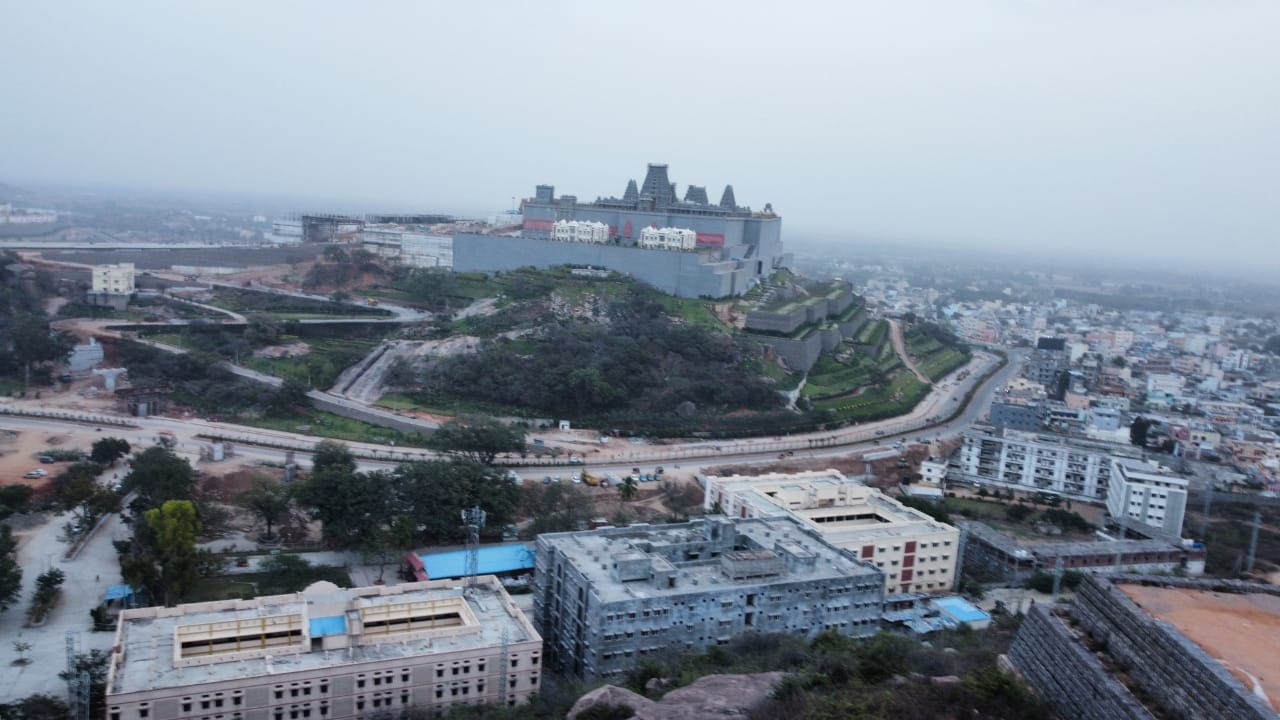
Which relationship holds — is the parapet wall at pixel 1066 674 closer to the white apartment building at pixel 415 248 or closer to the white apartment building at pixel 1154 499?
the white apartment building at pixel 1154 499

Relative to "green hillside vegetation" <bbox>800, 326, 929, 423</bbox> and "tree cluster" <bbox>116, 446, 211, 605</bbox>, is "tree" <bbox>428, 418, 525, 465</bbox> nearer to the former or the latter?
"tree cluster" <bbox>116, 446, 211, 605</bbox>

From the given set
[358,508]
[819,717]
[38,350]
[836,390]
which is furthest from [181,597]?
[836,390]

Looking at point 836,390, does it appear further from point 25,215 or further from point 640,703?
point 25,215

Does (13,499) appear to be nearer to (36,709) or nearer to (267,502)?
(267,502)

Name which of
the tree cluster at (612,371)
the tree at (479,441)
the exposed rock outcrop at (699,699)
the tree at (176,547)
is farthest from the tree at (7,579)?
the tree cluster at (612,371)

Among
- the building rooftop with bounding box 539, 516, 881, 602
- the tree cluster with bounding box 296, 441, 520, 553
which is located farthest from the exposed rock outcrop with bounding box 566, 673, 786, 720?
the tree cluster with bounding box 296, 441, 520, 553

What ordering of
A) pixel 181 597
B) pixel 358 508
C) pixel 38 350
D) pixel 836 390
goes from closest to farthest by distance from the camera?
pixel 181 597, pixel 358 508, pixel 38 350, pixel 836 390
